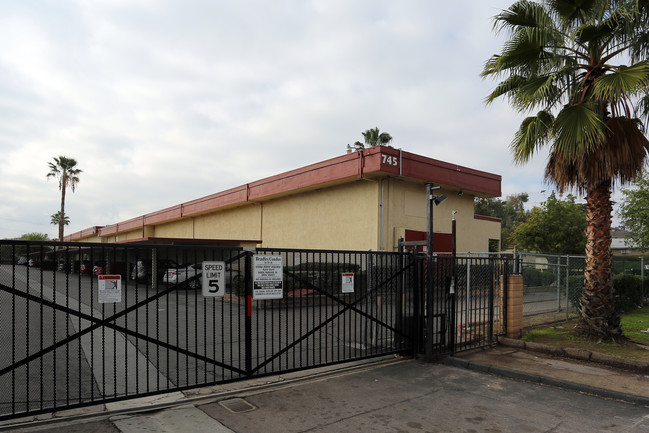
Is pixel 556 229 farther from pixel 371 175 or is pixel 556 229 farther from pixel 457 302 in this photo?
pixel 457 302

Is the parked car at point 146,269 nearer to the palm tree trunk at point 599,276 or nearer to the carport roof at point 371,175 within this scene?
the palm tree trunk at point 599,276

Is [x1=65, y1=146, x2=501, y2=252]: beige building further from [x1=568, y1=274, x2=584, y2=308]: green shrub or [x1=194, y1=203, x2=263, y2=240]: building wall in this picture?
[x1=568, y1=274, x2=584, y2=308]: green shrub

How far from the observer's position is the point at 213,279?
6180 mm

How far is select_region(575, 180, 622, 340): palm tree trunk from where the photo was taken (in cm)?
950

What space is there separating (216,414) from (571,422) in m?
4.51

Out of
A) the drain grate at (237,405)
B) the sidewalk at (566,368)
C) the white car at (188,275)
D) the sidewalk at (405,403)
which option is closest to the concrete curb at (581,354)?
the sidewalk at (566,368)

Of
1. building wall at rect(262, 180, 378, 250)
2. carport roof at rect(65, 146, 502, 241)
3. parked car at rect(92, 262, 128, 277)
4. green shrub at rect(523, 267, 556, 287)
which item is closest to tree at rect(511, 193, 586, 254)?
carport roof at rect(65, 146, 502, 241)

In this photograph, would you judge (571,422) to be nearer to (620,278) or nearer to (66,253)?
(66,253)

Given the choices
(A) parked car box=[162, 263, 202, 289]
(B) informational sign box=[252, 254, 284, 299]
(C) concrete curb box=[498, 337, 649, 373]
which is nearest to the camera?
(A) parked car box=[162, 263, 202, 289]

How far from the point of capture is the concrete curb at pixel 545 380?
6.18 meters

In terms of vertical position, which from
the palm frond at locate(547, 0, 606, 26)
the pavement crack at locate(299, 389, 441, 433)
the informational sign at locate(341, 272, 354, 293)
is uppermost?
the palm frond at locate(547, 0, 606, 26)

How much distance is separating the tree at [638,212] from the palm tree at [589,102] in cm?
1610

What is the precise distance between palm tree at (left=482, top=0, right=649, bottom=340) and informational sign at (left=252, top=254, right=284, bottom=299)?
22.7 ft

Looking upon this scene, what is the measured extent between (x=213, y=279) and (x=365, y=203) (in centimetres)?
1383
